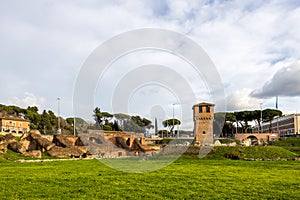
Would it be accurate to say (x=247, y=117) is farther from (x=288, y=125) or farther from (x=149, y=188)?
(x=149, y=188)

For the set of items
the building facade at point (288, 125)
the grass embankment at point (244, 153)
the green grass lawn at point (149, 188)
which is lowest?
the grass embankment at point (244, 153)

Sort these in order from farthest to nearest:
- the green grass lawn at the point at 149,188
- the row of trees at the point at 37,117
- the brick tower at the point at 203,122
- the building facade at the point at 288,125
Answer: the building facade at the point at 288,125 → the row of trees at the point at 37,117 → the brick tower at the point at 203,122 → the green grass lawn at the point at 149,188

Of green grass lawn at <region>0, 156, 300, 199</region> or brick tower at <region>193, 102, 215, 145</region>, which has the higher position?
brick tower at <region>193, 102, 215, 145</region>

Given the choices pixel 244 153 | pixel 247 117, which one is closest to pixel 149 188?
pixel 244 153

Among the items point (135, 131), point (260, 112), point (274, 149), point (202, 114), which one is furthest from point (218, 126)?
point (260, 112)

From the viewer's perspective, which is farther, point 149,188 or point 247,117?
point 247,117

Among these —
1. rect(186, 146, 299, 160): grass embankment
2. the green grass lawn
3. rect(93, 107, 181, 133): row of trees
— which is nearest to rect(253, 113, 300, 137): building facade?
rect(93, 107, 181, 133): row of trees

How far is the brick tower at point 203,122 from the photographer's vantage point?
5925cm

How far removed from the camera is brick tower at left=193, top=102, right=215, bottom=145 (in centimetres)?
5925

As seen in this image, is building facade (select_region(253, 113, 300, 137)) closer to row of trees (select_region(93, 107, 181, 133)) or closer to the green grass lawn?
row of trees (select_region(93, 107, 181, 133))

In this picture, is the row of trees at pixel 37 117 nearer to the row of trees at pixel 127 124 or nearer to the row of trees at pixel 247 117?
the row of trees at pixel 127 124

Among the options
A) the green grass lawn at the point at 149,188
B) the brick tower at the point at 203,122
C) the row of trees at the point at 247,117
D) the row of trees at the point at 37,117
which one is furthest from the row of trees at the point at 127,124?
the green grass lawn at the point at 149,188

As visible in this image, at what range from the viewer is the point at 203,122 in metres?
62.3

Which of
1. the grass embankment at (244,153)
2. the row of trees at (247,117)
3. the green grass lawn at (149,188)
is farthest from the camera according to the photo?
the row of trees at (247,117)
